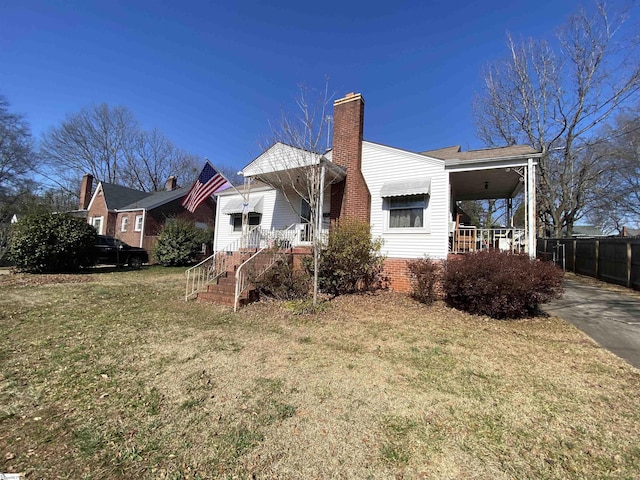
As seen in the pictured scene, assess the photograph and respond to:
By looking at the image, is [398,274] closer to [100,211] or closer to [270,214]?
[270,214]

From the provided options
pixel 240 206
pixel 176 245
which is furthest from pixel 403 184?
pixel 176 245

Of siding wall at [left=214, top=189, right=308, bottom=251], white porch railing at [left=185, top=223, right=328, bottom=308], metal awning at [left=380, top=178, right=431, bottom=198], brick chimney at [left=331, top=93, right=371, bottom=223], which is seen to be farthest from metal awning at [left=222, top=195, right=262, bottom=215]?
metal awning at [left=380, top=178, right=431, bottom=198]

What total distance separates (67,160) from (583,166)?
50.8 metres

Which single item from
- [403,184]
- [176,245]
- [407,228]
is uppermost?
[403,184]

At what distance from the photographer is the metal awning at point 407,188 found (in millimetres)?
8629

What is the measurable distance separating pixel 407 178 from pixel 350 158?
211 cm

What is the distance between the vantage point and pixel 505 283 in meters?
5.91

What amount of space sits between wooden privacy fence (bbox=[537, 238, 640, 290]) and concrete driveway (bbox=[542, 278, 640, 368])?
1279 millimetres

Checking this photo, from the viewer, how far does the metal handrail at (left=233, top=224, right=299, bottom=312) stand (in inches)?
280

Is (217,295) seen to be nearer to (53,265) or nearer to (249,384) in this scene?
(249,384)

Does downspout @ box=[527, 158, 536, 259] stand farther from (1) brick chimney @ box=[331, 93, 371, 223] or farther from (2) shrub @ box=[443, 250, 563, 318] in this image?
(1) brick chimney @ box=[331, 93, 371, 223]

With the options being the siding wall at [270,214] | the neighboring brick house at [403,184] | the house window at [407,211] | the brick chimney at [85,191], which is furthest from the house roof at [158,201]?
the house window at [407,211]

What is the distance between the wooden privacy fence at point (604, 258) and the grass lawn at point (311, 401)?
791cm

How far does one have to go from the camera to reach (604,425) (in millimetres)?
2631
